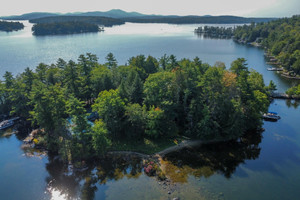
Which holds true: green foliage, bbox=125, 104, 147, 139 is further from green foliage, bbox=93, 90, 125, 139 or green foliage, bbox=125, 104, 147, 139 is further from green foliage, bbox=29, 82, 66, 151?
green foliage, bbox=29, 82, 66, 151

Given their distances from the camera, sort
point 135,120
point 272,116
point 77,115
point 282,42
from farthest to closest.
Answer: point 282,42, point 272,116, point 135,120, point 77,115

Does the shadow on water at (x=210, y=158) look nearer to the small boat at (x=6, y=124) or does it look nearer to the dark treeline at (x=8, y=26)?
the small boat at (x=6, y=124)

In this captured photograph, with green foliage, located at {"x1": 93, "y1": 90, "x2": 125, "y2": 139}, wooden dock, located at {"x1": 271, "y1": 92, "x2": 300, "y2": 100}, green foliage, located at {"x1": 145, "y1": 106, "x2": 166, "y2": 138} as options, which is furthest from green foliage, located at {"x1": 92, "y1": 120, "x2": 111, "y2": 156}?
wooden dock, located at {"x1": 271, "y1": 92, "x2": 300, "y2": 100}

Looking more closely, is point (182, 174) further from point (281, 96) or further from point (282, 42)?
point (282, 42)

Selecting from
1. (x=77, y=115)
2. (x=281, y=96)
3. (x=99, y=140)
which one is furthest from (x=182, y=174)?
(x=281, y=96)

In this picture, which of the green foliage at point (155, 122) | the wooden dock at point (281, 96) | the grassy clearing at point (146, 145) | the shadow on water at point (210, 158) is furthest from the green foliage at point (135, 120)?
the wooden dock at point (281, 96)

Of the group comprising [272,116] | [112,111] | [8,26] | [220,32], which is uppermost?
[8,26]
